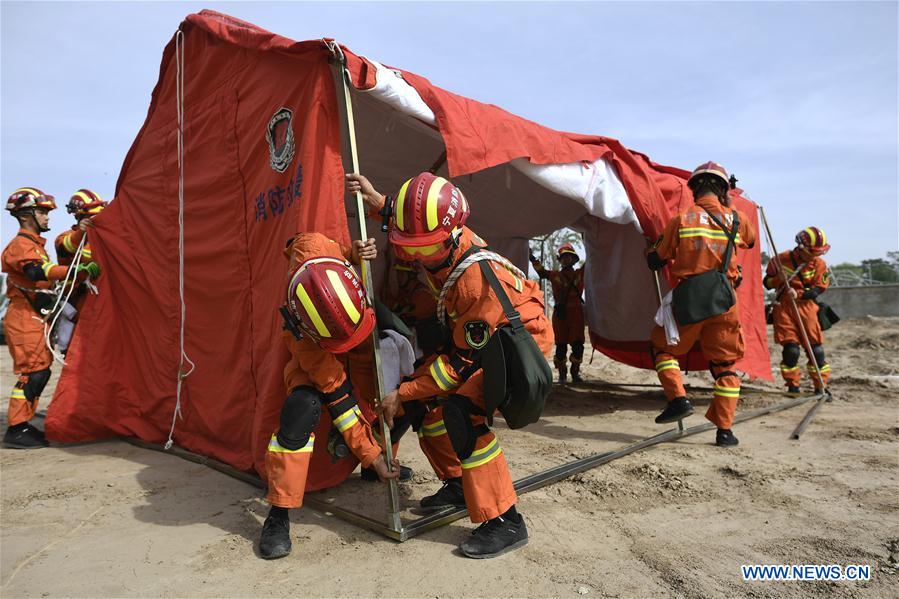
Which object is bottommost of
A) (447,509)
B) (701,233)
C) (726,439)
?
(447,509)

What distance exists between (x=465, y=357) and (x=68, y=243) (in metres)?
4.78

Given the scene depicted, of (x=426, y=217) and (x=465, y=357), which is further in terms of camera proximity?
(x=465, y=357)

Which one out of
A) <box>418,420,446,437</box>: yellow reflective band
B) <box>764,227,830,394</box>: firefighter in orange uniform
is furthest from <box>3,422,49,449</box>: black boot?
<box>764,227,830,394</box>: firefighter in orange uniform

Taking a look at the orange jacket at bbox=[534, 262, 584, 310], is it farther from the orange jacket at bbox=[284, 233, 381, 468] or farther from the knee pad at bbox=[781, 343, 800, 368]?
the orange jacket at bbox=[284, 233, 381, 468]

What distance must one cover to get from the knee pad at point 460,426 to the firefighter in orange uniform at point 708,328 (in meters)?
2.52

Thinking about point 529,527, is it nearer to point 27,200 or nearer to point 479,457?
point 479,457

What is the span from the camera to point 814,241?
23.0ft

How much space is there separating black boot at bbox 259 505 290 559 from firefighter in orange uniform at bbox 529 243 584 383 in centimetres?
576

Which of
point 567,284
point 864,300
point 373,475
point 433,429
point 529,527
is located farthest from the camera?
A: point 864,300

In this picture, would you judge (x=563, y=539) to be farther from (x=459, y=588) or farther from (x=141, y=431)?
(x=141, y=431)

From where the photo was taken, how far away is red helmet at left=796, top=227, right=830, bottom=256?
6992 millimetres

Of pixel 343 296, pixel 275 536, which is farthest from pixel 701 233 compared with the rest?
pixel 275 536

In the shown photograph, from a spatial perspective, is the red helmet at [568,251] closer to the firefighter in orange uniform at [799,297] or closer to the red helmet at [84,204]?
the firefighter in orange uniform at [799,297]

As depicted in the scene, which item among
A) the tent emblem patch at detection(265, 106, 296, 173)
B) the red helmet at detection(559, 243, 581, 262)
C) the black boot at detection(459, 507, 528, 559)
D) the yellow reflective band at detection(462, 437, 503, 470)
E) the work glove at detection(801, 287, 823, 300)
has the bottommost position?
the black boot at detection(459, 507, 528, 559)
